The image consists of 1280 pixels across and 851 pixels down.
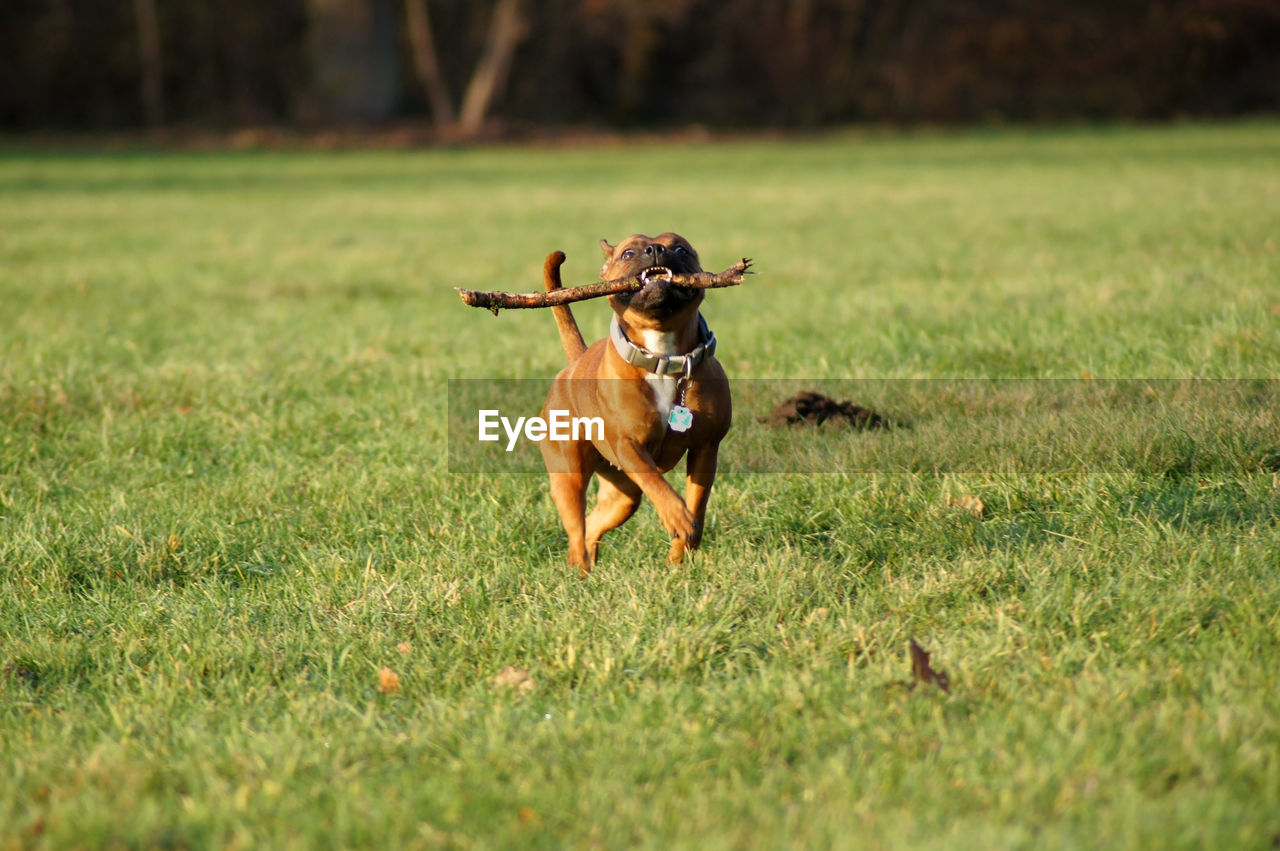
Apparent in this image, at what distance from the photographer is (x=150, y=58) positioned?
35062mm

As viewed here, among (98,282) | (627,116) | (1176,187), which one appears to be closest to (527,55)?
(627,116)

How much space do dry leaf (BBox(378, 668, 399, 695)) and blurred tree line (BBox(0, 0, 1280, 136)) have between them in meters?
33.2

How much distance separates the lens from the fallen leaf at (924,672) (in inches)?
111

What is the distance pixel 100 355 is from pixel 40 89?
114ft

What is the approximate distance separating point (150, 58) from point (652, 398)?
120 ft

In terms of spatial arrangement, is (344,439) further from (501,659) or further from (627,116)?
(627,116)

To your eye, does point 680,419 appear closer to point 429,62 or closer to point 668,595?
point 668,595

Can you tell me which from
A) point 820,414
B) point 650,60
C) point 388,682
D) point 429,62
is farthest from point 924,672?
point 650,60

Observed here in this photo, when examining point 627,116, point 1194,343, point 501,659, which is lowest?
point 501,659

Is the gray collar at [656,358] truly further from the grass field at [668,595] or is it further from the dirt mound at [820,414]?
the dirt mound at [820,414]

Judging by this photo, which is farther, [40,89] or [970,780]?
[40,89]

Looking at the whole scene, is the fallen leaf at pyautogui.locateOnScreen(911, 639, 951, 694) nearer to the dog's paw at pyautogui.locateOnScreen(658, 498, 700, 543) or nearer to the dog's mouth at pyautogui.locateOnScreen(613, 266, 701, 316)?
the dog's paw at pyautogui.locateOnScreen(658, 498, 700, 543)

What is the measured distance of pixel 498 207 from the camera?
16781mm

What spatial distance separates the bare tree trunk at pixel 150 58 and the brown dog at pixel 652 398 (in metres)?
36.1
